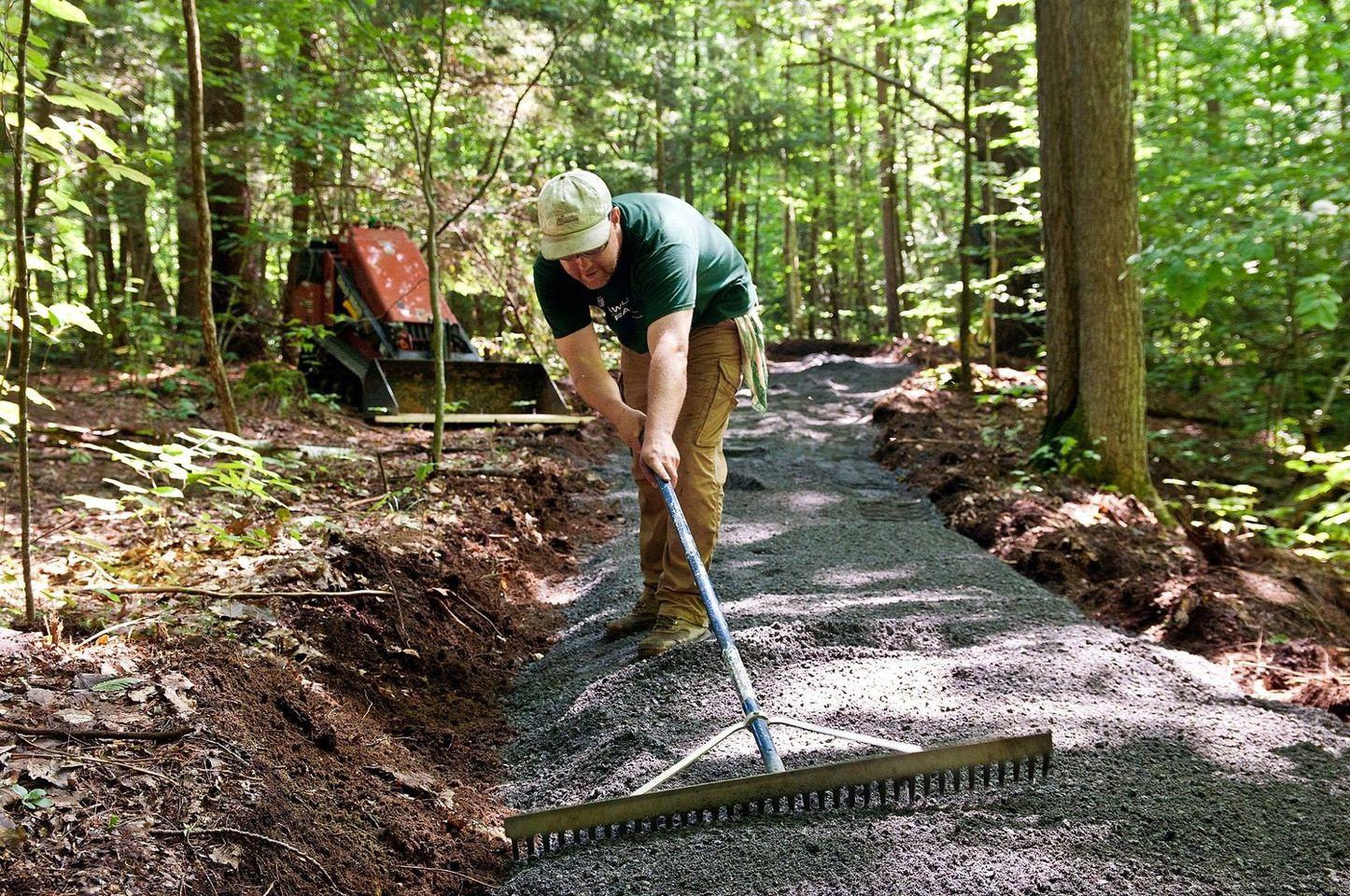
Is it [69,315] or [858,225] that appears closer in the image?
[69,315]

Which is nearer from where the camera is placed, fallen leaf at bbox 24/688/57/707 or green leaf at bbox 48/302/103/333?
fallen leaf at bbox 24/688/57/707

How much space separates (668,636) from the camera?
11.6 feet

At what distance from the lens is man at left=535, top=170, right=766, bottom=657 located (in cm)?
306

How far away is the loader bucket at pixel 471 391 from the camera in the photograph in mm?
8219

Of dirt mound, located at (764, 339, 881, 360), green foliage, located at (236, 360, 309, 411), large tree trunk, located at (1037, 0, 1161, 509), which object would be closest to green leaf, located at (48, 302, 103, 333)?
green foliage, located at (236, 360, 309, 411)

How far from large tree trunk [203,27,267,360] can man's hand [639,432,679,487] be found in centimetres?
591

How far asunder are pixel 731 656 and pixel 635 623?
1.18 m

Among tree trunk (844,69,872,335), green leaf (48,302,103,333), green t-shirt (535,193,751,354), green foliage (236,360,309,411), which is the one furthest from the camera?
tree trunk (844,69,872,335)

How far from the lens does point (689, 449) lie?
11.8ft

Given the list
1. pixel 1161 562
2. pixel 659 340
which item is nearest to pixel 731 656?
pixel 659 340

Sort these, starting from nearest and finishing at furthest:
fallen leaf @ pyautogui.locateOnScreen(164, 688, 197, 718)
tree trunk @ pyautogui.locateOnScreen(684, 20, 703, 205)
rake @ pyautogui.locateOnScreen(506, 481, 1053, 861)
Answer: rake @ pyautogui.locateOnScreen(506, 481, 1053, 861), fallen leaf @ pyautogui.locateOnScreen(164, 688, 197, 718), tree trunk @ pyautogui.locateOnScreen(684, 20, 703, 205)

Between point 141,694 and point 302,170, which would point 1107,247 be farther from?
point 302,170

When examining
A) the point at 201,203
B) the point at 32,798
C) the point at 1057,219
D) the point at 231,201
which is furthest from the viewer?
the point at 231,201

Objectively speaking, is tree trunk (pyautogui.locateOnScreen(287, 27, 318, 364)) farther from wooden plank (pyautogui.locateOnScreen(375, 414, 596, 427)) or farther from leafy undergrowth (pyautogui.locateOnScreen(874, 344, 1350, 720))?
leafy undergrowth (pyautogui.locateOnScreen(874, 344, 1350, 720))
